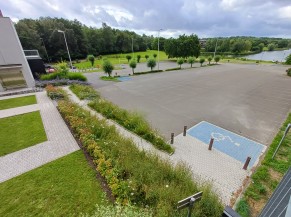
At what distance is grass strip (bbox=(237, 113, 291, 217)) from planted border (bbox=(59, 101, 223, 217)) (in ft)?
4.85

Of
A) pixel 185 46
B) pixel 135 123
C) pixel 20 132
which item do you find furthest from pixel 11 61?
pixel 185 46

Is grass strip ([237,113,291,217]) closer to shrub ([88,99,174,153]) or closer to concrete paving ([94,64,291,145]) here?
concrete paving ([94,64,291,145])

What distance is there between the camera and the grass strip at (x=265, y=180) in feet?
14.4

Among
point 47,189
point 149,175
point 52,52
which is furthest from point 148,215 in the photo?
point 52,52

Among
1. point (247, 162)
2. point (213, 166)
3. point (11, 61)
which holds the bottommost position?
point (213, 166)

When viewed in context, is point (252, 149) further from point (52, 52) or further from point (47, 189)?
point (52, 52)

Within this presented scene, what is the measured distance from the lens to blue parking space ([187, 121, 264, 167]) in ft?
21.8

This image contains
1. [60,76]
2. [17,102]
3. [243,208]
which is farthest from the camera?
[60,76]

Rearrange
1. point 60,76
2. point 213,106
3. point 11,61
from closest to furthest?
1. point 213,106
2. point 11,61
3. point 60,76

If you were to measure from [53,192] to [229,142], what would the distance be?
8054 mm

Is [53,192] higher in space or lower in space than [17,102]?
higher

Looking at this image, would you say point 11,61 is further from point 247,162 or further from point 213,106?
point 247,162

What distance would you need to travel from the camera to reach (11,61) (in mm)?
14562

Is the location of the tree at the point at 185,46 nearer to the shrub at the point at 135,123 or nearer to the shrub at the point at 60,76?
the shrub at the point at 60,76
